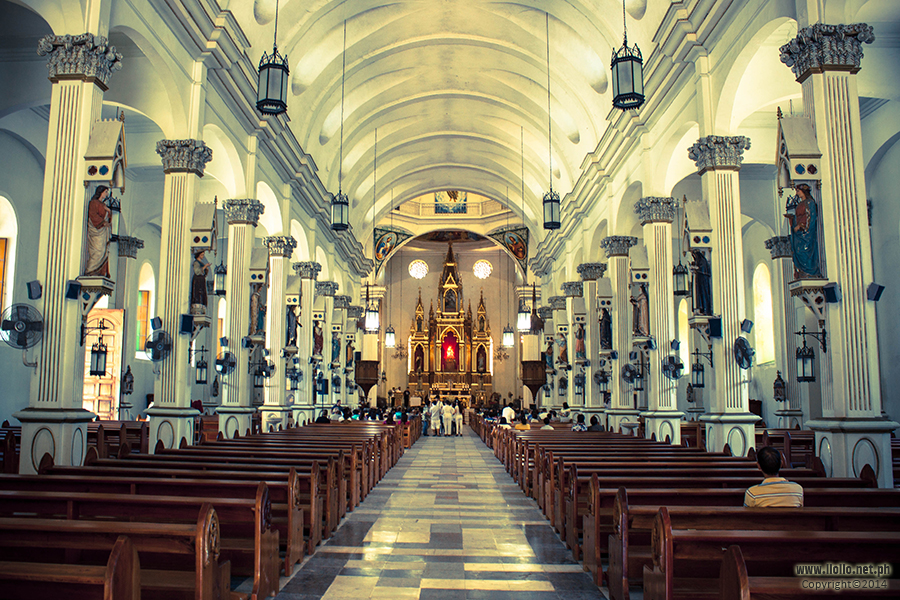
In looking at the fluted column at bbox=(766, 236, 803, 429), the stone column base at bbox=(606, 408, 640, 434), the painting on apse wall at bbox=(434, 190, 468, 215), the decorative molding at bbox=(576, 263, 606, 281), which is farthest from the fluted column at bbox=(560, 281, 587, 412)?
the painting on apse wall at bbox=(434, 190, 468, 215)

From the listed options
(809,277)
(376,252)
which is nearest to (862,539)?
(809,277)

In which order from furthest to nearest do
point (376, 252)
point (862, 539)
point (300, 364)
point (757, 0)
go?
point (376, 252), point (300, 364), point (757, 0), point (862, 539)

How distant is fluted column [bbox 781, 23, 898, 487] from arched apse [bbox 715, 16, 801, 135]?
4.25ft

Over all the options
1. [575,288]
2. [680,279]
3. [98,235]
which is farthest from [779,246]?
[98,235]

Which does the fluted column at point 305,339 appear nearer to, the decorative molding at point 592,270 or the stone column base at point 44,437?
the decorative molding at point 592,270

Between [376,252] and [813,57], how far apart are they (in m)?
26.4

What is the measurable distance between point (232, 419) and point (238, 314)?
2.10 meters

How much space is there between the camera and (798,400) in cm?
1642

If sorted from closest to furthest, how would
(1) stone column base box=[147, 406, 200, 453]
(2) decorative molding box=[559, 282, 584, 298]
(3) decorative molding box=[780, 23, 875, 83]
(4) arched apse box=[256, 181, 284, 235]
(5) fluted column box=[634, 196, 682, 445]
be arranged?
(3) decorative molding box=[780, 23, 875, 83], (1) stone column base box=[147, 406, 200, 453], (5) fluted column box=[634, 196, 682, 445], (4) arched apse box=[256, 181, 284, 235], (2) decorative molding box=[559, 282, 584, 298]

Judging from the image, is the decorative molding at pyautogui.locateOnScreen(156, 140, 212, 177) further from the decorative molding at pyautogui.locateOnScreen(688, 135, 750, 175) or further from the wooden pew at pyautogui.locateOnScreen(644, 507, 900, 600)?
the wooden pew at pyautogui.locateOnScreen(644, 507, 900, 600)

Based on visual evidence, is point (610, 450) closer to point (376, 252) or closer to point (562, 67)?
point (562, 67)

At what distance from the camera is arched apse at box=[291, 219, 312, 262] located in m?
19.4

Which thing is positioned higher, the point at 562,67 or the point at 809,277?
the point at 562,67

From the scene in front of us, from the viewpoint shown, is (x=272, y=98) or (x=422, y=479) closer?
(x=272, y=98)
